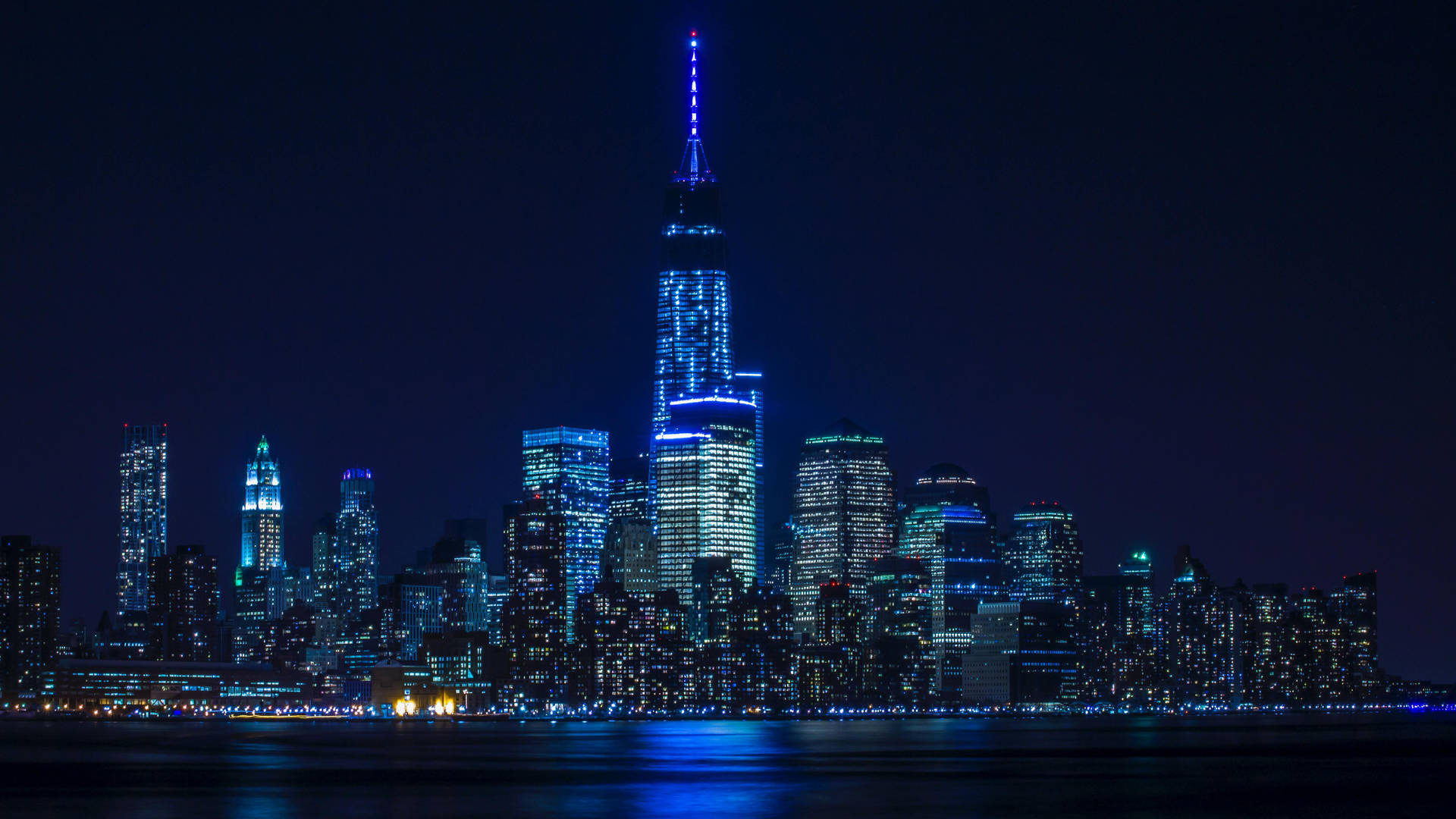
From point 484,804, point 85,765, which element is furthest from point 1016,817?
point 85,765

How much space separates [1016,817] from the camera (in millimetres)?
89375

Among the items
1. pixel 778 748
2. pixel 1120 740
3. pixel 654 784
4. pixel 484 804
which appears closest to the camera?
pixel 484 804

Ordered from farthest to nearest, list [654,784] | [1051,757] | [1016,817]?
1. [1051,757]
2. [654,784]
3. [1016,817]

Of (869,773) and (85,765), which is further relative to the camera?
(85,765)

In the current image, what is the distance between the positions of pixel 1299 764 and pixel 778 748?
44505 millimetres

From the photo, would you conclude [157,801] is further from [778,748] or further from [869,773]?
[778,748]

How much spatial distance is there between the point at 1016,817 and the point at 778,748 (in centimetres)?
7808

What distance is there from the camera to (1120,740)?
647 ft

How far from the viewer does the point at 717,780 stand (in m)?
116

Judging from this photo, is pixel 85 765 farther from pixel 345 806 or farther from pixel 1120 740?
pixel 1120 740

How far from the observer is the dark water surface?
9394cm

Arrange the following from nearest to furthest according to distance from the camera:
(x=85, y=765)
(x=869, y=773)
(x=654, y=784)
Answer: (x=654, y=784)
(x=869, y=773)
(x=85, y=765)

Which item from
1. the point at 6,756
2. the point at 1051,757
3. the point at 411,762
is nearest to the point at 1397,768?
the point at 1051,757

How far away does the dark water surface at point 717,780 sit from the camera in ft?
308
